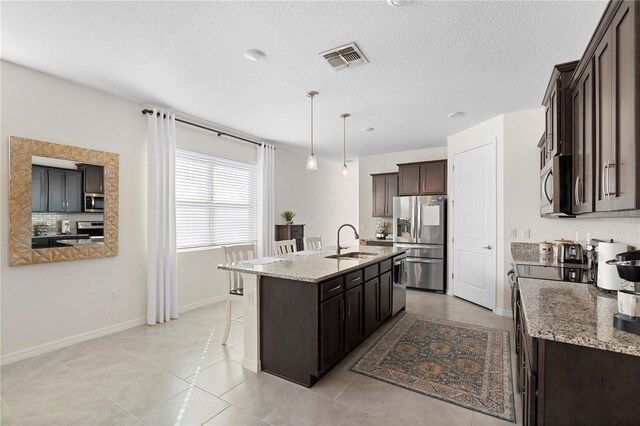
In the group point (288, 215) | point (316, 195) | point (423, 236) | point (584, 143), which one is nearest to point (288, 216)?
point (288, 215)

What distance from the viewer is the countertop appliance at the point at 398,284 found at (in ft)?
12.8

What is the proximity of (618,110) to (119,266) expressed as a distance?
441cm

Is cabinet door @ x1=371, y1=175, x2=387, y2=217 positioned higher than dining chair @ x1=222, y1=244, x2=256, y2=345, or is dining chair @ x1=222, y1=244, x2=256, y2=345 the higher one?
cabinet door @ x1=371, y1=175, x2=387, y2=217

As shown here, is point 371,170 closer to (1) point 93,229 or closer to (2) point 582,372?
(1) point 93,229

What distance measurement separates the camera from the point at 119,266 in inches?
142

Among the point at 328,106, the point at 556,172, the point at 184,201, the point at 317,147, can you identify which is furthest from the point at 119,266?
the point at 556,172

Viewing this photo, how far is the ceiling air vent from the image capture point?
8.27ft

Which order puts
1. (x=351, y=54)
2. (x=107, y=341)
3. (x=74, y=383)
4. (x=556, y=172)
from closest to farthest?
(x=556, y=172), (x=74, y=383), (x=351, y=54), (x=107, y=341)

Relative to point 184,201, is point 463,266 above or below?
below

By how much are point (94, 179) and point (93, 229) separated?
544mm

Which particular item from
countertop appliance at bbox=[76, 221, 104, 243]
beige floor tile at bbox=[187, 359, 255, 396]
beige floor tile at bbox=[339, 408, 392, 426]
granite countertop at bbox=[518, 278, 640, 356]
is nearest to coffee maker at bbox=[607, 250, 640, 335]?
granite countertop at bbox=[518, 278, 640, 356]

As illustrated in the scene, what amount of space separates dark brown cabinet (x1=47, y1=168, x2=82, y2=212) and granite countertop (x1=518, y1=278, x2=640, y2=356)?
13.0 ft

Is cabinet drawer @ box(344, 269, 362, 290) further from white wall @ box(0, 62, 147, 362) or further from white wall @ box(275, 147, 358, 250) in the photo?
white wall @ box(275, 147, 358, 250)

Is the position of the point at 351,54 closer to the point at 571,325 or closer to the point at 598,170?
the point at 598,170
